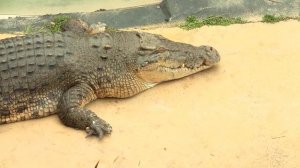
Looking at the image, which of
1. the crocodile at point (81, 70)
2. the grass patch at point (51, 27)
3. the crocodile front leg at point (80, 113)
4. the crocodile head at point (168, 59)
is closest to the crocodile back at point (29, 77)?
the crocodile at point (81, 70)

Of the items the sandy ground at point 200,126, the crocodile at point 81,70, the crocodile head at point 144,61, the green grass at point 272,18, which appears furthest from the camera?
the green grass at point 272,18

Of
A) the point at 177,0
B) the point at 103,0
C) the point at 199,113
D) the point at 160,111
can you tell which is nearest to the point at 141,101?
the point at 160,111

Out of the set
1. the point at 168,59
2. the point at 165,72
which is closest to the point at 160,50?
the point at 168,59

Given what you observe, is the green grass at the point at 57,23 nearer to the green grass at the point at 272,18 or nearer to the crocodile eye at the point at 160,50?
the crocodile eye at the point at 160,50

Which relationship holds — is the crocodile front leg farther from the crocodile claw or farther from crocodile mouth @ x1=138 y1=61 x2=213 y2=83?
crocodile mouth @ x1=138 y1=61 x2=213 y2=83

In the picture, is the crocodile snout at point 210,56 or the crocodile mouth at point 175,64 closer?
the crocodile mouth at point 175,64

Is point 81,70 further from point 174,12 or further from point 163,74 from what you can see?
point 174,12

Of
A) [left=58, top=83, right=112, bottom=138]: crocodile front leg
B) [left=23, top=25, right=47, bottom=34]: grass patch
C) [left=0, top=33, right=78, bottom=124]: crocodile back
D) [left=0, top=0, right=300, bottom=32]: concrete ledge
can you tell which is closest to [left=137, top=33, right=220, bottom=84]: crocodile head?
[left=58, top=83, right=112, bottom=138]: crocodile front leg
